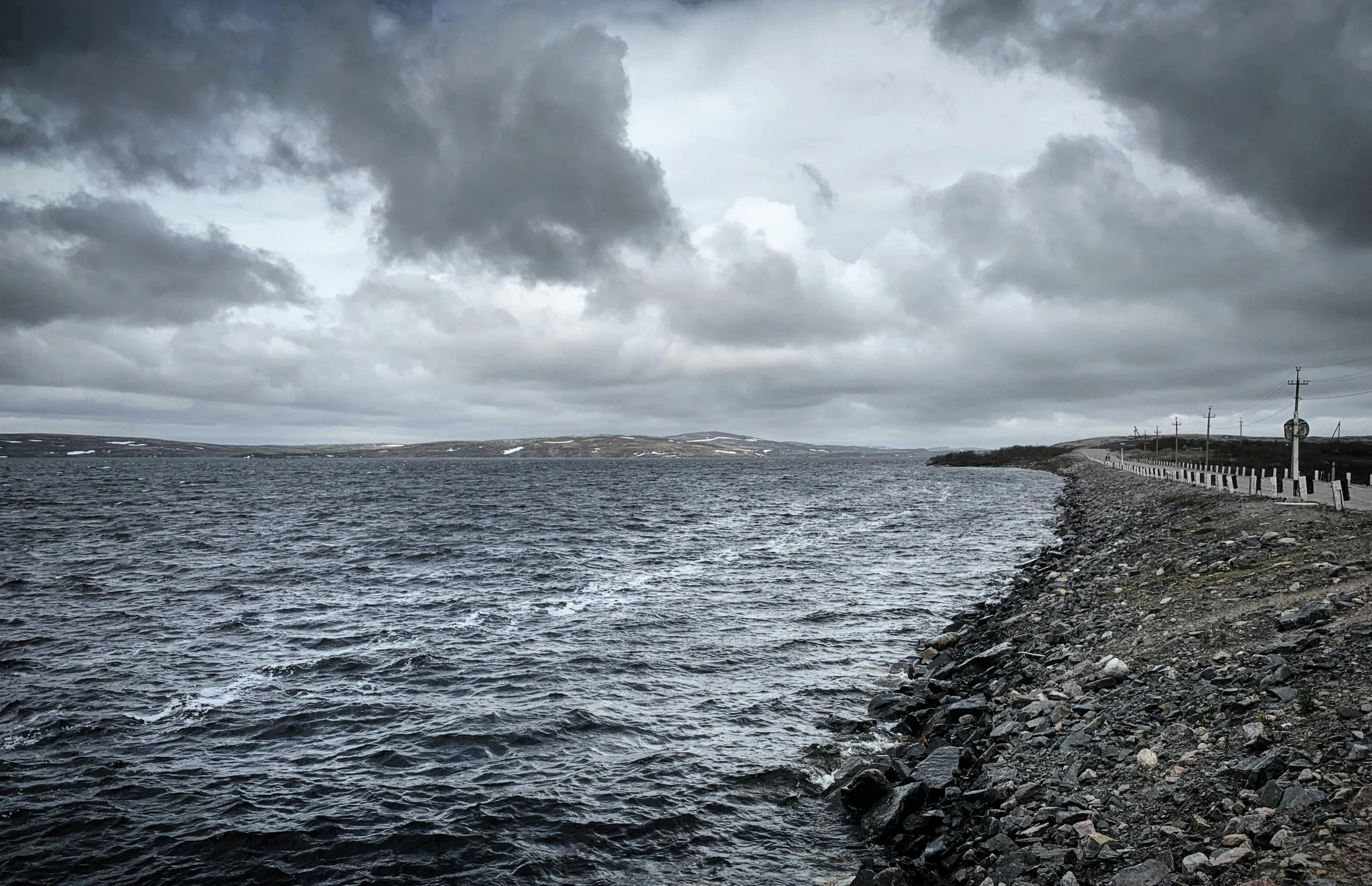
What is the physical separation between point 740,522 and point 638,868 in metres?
53.8

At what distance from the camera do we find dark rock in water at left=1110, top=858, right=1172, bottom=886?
301 inches

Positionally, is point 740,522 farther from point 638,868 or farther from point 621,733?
point 638,868

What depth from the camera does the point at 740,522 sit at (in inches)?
2564

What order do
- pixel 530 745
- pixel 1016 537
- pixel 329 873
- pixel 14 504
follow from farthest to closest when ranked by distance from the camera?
pixel 14 504
pixel 1016 537
pixel 530 745
pixel 329 873

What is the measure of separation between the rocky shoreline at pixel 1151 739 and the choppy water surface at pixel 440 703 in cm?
172

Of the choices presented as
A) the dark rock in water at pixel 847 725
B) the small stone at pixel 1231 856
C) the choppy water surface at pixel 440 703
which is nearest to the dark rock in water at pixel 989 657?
the choppy water surface at pixel 440 703

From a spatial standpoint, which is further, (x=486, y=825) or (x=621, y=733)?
(x=621, y=733)

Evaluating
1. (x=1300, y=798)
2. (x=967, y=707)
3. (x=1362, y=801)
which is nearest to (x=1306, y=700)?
(x=1300, y=798)

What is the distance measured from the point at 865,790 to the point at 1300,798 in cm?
665

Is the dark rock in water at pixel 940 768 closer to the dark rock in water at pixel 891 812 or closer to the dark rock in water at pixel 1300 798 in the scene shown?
the dark rock in water at pixel 891 812

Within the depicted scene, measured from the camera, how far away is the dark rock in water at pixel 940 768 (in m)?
12.6

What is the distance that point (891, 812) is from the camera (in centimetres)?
1216

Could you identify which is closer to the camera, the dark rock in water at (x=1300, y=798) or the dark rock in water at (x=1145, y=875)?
the dark rock in water at (x=1145, y=875)

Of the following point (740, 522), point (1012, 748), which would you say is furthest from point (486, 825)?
point (740, 522)
